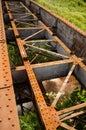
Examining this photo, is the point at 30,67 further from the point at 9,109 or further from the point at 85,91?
the point at 9,109

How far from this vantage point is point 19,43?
25.7ft

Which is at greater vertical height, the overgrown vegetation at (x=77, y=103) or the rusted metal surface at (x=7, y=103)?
the rusted metal surface at (x=7, y=103)

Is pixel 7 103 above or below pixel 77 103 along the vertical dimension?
above

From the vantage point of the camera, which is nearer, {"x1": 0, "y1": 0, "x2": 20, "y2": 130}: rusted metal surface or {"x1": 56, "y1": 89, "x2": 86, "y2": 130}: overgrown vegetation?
{"x1": 0, "y1": 0, "x2": 20, "y2": 130}: rusted metal surface

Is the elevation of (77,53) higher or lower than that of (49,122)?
lower

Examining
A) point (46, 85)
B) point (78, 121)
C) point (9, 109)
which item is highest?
point (9, 109)

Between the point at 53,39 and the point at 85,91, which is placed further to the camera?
the point at 53,39

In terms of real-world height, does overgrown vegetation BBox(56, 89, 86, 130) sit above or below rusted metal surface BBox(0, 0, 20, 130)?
below

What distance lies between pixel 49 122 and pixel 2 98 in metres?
1.35

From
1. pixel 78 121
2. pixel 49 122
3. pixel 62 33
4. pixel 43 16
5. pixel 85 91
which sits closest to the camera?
pixel 49 122

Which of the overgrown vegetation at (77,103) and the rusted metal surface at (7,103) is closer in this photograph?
the rusted metal surface at (7,103)

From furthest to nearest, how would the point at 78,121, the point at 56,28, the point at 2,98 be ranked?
the point at 56,28
the point at 78,121
the point at 2,98

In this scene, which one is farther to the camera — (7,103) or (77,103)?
(77,103)

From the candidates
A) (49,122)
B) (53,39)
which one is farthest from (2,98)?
(53,39)
